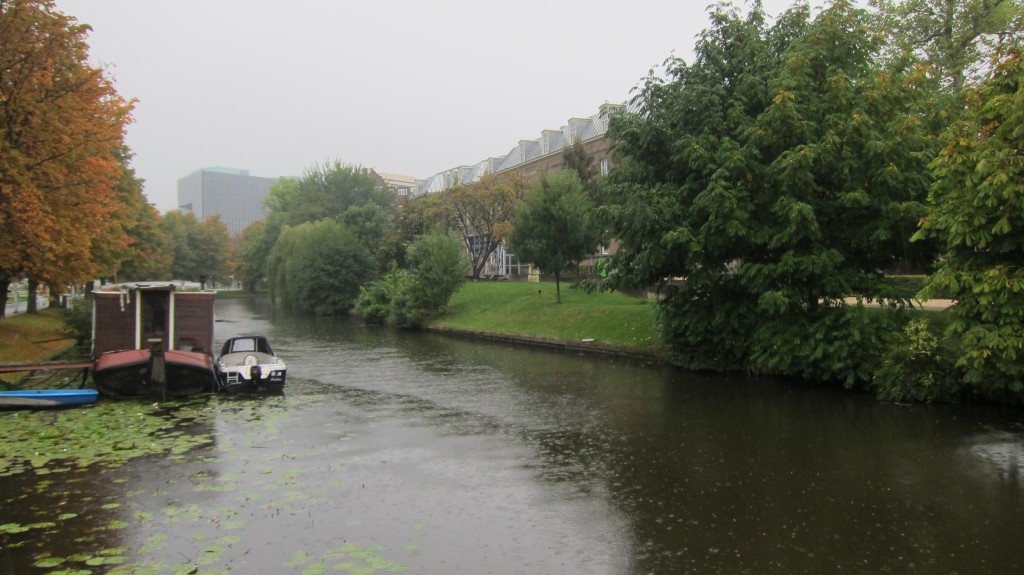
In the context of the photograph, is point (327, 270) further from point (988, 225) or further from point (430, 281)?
point (988, 225)

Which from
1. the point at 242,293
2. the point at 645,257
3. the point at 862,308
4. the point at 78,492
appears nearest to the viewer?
the point at 78,492

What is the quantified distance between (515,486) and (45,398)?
12768 mm

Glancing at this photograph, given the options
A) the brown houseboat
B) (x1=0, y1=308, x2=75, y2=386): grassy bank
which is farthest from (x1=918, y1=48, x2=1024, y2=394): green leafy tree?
(x1=0, y1=308, x2=75, y2=386): grassy bank

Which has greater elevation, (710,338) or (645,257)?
(645,257)

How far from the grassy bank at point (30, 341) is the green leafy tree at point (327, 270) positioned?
25355 mm

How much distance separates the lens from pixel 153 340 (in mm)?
17844

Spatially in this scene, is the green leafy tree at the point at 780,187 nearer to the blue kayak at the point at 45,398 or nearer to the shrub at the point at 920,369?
the shrub at the point at 920,369

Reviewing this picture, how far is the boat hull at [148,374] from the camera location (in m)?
17.6

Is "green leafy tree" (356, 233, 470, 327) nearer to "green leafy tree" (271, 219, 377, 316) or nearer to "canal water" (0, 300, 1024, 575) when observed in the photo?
"green leafy tree" (271, 219, 377, 316)

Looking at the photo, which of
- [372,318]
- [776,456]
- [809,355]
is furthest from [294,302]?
[776,456]

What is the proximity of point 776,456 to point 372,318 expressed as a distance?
45111 millimetres

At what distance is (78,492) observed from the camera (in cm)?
1011

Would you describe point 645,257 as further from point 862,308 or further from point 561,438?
point 561,438

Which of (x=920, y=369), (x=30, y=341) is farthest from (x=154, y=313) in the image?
(x=920, y=369)
